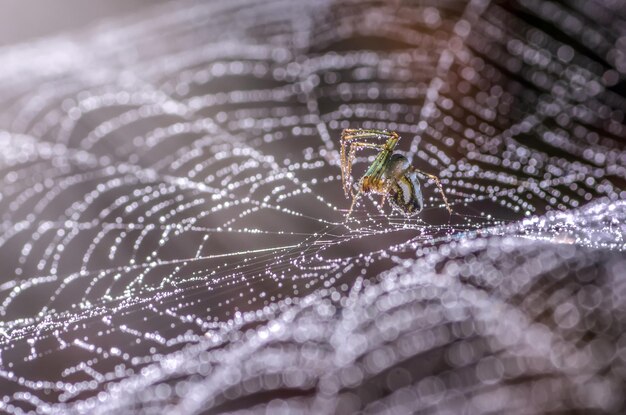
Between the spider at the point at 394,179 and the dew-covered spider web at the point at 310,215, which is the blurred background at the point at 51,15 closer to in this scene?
the dew-covered spider web at the point at 310,215

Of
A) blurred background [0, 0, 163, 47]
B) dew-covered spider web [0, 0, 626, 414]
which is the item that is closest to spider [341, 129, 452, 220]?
dew-covered spider web [0, 0, 626, 414]

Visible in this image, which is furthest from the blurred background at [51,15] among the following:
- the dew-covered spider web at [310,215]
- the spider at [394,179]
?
the spider at [394,179]

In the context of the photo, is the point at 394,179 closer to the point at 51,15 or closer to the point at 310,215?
the point at 310,215

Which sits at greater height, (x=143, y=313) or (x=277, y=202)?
(x=277, y=202)

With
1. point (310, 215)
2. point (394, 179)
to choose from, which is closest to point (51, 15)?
point (310, 215)

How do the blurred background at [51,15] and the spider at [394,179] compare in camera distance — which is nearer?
the spider at [394,179]

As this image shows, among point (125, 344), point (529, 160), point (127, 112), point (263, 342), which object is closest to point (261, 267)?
point (263, 342)

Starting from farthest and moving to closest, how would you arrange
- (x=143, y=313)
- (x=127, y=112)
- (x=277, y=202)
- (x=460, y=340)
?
(x=127, y=112)
(x=277, y=202)
(x=143, y=313)
(x=460, y=340)

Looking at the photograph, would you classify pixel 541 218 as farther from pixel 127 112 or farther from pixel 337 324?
pixel 127 112
